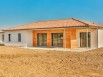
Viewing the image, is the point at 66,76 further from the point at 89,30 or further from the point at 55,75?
the point at 89,30

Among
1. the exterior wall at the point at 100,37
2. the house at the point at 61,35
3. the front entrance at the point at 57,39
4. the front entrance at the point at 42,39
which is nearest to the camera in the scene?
the house at the point at 61,35

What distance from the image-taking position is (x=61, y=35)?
30500 mm

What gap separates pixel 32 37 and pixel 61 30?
5770 mm

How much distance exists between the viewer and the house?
27562 millimetres

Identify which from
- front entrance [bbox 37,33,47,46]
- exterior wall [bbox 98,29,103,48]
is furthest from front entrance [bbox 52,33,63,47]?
exterior wall [bbox 98,29,103,48]

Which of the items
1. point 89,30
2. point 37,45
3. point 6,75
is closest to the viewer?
point 6,75

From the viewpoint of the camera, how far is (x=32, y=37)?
109ft

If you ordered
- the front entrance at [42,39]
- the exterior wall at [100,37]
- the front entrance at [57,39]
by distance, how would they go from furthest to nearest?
1. the front entrance at [42,39]
2. the front entrance at [57,39]
3. the exterior wall at [100,37]

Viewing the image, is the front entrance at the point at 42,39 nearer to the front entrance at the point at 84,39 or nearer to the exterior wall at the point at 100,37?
the front entrance at the point at 84,39

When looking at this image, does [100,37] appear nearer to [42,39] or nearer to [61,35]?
[61,35]

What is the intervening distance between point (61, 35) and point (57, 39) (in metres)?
0.90

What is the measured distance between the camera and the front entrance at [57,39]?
100 feet

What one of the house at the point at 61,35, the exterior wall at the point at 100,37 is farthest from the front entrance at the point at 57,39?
the exterior wall at the point at 100,37

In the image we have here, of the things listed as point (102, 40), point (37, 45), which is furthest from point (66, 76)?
point (37, 45)
